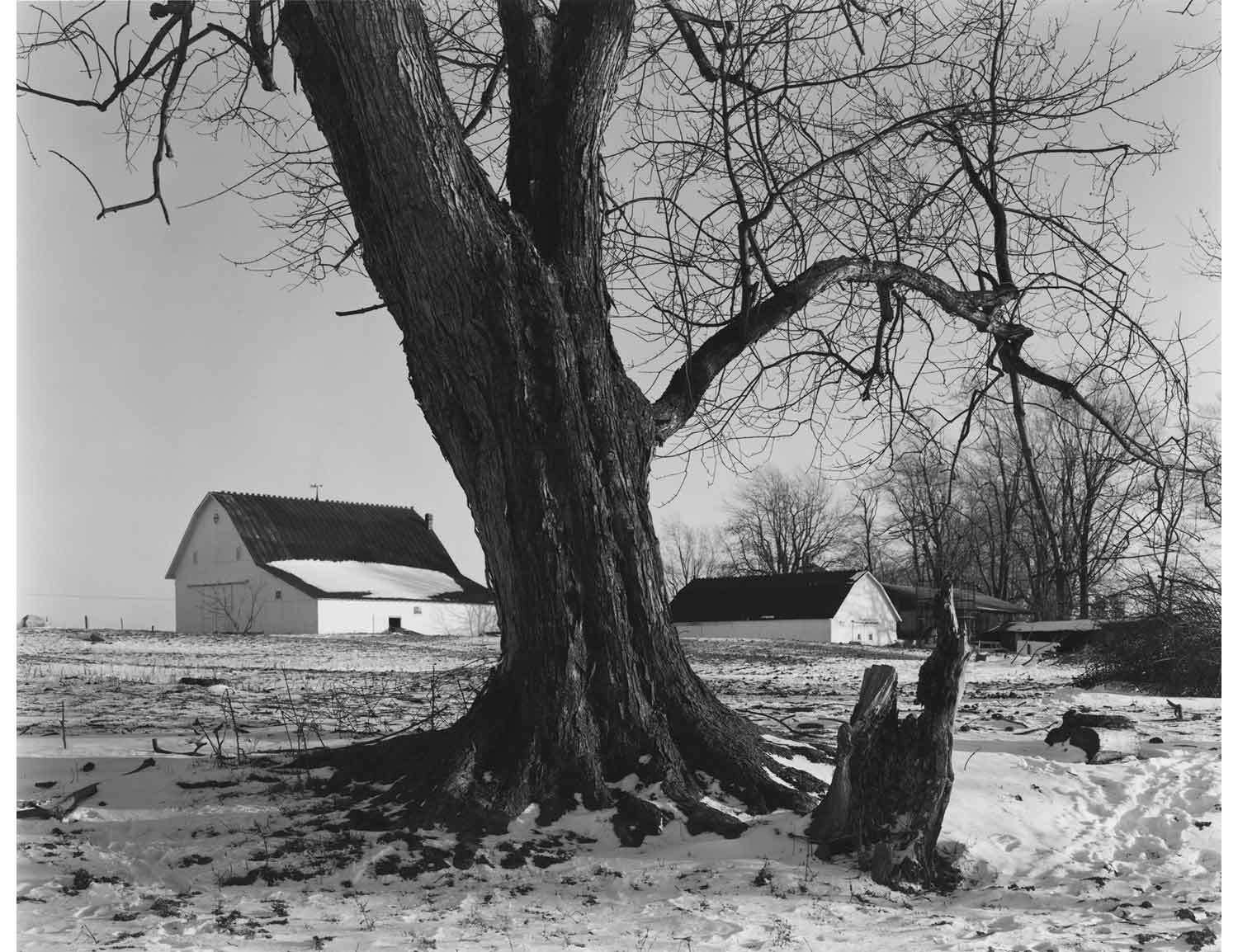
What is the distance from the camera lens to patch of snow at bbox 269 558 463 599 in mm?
35719

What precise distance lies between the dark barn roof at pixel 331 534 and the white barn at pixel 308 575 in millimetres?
41

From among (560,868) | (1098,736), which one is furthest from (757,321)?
(1098,736)

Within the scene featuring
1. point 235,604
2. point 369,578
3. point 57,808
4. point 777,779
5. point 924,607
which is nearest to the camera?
point 57,808

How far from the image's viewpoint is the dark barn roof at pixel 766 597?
41.0 m

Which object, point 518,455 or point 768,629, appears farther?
point 768,629

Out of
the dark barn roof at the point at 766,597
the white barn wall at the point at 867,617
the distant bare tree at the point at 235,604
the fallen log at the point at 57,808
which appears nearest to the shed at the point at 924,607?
the white barn wall at the point at 867,617

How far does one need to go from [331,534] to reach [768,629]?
1717cm

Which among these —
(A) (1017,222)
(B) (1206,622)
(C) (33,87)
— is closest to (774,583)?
(B) (1206,622)

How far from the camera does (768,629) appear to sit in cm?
4116

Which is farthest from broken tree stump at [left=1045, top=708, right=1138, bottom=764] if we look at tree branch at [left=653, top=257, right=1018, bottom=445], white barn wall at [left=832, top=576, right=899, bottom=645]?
white barn wall at [left=832, top=576, right=899, bottom=645]

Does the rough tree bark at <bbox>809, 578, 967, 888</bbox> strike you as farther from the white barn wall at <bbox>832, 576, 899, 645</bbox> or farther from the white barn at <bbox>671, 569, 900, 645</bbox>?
the white barn wall at <bbox>832, 576, 899, 645</bbox>

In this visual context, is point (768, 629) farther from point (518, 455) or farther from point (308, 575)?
point (518, 455)

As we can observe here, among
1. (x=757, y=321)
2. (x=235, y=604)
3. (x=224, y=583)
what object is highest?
(x=757, y=321)

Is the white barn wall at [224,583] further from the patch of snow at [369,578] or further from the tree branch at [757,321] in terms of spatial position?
the tree branch at [757,321]
